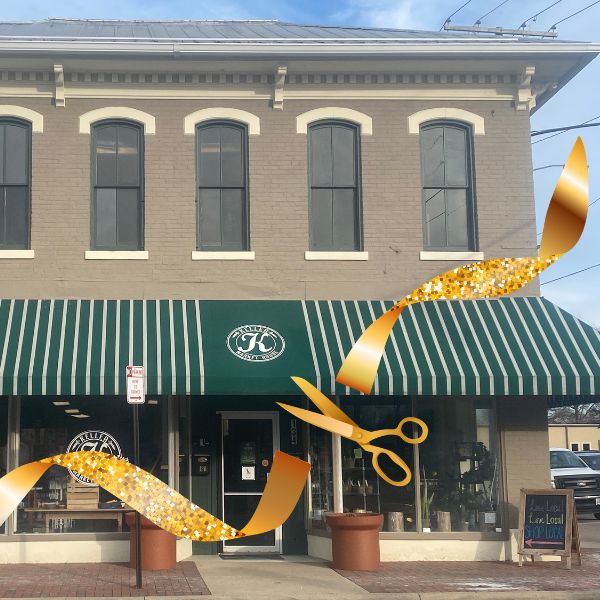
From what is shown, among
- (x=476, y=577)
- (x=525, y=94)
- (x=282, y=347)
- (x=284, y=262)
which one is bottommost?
(x=476, y=577)

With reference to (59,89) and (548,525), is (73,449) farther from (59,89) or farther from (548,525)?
(548,525)

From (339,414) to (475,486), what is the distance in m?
3.58

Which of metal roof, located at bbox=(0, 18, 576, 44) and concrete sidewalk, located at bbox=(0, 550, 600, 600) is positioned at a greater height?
metal roof, located at bbox=(0, 18, 576, 44)

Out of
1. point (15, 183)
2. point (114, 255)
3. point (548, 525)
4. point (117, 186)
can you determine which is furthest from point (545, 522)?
point (15, 183)

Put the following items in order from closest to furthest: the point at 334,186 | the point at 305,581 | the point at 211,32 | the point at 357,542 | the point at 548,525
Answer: the point at 305,581
the point at 357,542
the point at 548,525
the point at 334,186
the point at 211,32

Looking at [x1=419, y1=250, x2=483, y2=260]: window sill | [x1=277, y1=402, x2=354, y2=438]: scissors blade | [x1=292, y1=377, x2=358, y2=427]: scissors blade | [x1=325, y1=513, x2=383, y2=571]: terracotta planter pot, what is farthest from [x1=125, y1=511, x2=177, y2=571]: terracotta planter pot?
[x1=419, y1=250, x2=483, y2=260]: window sill

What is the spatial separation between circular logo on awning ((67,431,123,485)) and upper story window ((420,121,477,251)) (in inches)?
221

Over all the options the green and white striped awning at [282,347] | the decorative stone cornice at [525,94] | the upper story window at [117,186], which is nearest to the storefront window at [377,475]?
the green and white striped awning at [282,347]

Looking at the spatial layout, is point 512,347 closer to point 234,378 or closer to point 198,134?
point 234,378

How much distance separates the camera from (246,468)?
15.2m

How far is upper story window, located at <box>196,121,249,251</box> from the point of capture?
1501 centimetres

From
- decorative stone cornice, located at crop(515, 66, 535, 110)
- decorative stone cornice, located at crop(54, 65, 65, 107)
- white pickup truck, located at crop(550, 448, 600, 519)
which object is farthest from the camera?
white pickup truck, located at crop(550, 448, 600, 519)

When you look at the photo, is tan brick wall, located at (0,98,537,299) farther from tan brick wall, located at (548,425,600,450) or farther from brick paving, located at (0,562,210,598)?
tan brick wall, located at (548,425,600,450)

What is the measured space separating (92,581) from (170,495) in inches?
61.4
